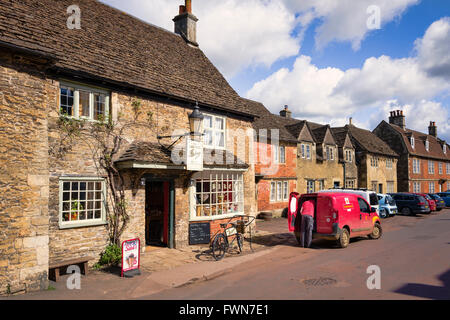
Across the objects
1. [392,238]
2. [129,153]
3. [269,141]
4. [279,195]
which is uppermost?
[269,141]

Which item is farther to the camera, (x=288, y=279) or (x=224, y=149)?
(x=224, y=149)

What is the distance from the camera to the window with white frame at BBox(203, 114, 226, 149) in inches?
540

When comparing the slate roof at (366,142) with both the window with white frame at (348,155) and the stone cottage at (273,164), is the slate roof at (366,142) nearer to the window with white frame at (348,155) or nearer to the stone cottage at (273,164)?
the window with white frame at (348,155)

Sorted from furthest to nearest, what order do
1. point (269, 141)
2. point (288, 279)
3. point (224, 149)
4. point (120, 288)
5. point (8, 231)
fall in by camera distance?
1. point (269, 141)
2. point (224, 149)
3. point (288, 279)
4. point (120, 288)
5. point (8, 231)

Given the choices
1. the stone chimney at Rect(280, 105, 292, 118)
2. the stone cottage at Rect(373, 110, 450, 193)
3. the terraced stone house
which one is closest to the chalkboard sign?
the stone chimney at Rect(280, 105, 292, 118)

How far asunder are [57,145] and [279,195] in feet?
57.7

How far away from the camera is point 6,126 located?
22.9 feet

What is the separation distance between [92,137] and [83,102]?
3.75 feet

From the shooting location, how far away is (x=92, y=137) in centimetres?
966

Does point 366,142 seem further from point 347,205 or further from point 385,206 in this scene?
point 347,205

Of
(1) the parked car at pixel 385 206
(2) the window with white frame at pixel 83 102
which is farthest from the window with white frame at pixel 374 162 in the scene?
(2) the window with white frame at pixel 83 102

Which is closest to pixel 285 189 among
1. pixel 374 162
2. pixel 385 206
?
pixel 385 206
